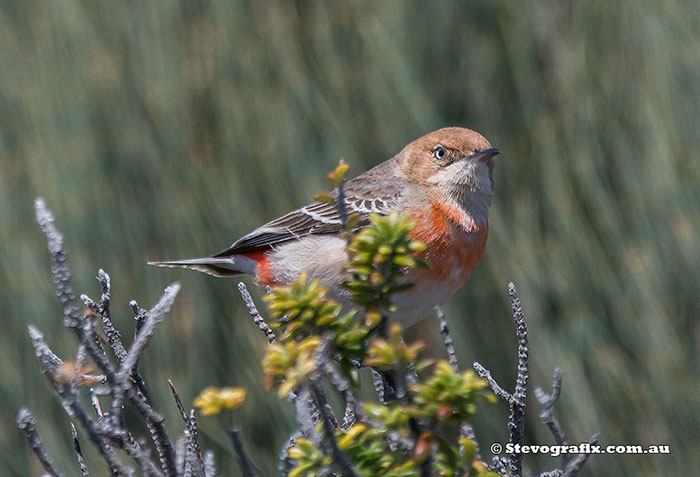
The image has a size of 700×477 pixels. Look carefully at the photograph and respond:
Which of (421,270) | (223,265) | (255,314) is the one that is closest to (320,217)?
(223,265)

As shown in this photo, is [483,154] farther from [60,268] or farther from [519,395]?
[60,268]

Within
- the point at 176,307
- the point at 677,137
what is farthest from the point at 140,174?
the point at 677,137

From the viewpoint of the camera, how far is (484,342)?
182 inches

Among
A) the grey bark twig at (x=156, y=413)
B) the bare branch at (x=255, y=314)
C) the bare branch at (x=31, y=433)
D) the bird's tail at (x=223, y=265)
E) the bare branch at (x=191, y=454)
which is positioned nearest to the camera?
the grey bark twig at (x=156, y=413)

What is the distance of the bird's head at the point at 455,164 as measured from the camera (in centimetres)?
371

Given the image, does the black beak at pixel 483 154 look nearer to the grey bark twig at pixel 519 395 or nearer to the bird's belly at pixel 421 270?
the bird's belly at pixel 421 270

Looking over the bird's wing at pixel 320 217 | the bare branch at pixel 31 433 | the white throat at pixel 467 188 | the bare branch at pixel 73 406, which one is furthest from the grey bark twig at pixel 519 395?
the bird's wing at pixel 320 217

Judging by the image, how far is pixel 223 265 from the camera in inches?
155

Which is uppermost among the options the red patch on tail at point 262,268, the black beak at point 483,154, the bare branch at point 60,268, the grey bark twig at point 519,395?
A: the black beak at point 483,154

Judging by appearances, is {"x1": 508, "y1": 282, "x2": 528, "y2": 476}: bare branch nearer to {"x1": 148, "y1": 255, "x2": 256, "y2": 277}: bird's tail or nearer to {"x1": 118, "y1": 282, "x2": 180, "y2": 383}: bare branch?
{"x1": 118, "y1": 282, "x2": 180, "y2": 383}: bare branch

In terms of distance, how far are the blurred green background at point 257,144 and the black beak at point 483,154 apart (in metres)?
0.77

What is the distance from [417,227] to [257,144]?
1.37 m

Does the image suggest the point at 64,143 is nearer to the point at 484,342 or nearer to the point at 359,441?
the point at 484,342

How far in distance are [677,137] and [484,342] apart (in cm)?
144
